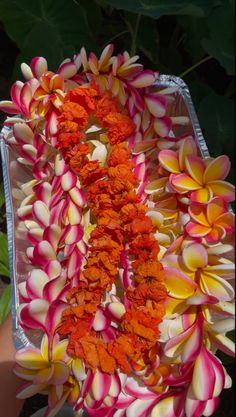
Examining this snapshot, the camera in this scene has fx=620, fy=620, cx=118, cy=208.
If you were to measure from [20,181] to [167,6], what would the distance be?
0.35m

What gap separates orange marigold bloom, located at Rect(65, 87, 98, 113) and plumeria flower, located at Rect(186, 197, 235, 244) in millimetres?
193

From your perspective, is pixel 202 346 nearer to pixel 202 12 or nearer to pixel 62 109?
pixel 62 109

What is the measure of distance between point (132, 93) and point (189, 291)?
0.27m

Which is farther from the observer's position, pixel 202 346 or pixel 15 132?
pixel 15 132

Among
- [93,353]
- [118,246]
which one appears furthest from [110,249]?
[93,353]

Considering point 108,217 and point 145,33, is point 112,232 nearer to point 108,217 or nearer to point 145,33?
point 108,217

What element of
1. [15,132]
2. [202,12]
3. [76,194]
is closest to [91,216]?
[76,194]

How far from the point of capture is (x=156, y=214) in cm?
67

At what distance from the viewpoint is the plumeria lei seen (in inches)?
23.4

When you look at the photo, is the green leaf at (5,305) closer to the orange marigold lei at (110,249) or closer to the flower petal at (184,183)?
the orange marigold lei at (110,249)

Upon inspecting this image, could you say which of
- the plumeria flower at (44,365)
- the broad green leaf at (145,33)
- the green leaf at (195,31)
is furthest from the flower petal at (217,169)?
the broad green leaf at (145,33)

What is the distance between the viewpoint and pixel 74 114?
2.40 feet

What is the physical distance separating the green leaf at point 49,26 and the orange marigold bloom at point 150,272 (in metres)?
0.59

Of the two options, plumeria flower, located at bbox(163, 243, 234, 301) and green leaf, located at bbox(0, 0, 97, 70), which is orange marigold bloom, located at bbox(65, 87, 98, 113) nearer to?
plumeria flower, located at bbox(163, 243, 234, 301)
